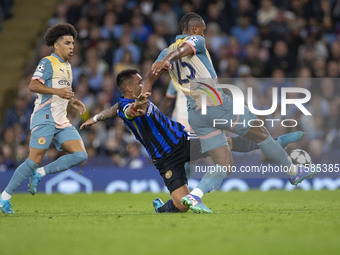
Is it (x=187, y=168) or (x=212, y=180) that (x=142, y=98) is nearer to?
(x=212, y=180)

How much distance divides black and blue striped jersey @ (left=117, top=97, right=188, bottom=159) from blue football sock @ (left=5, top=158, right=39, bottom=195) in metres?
1.43

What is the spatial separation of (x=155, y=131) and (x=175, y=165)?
0.45 m

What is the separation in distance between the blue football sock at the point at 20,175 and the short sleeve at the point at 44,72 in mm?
1017

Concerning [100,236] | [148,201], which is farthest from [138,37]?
[100,236]

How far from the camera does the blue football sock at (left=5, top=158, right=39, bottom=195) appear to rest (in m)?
8.07

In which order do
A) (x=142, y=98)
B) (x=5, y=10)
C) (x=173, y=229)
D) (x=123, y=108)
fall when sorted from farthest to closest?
(x=5, y=10)
(x=123, y=108)
(x=142, y=98)
(x=173, y=229)

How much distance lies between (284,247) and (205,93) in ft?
9.84

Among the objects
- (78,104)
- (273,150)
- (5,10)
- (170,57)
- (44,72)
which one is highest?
(5,10)

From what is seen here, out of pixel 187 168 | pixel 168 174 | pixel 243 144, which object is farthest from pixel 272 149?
pixel 168 174

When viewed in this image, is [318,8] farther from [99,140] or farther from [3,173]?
[3,173]

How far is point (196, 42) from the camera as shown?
727 cm

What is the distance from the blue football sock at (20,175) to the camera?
8070 millimetres

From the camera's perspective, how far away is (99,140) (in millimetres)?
13930

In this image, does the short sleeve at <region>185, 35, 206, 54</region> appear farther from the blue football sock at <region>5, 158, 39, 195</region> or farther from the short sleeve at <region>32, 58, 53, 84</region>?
the blue football sock at <region>5, 158, 39, 195</region>
